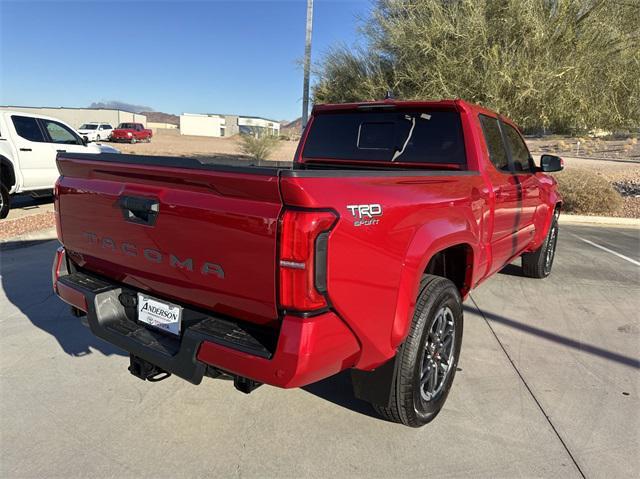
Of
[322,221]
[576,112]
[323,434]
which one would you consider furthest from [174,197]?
[576,112]

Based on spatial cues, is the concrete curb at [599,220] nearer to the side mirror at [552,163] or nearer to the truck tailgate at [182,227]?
the side mirror at [552,163]

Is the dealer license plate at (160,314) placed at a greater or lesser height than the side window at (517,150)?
lesser

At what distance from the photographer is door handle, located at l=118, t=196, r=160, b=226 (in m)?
2.25

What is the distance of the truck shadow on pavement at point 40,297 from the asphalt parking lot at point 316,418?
23 mm

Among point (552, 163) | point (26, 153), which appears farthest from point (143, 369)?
point (26, 153)

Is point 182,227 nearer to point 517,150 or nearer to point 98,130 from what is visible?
point 517,150

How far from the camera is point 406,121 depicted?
3842 millimetres

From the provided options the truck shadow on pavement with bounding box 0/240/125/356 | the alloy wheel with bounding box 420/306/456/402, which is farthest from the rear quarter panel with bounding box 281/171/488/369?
the truck shadow on pavement with bounding box 0/240/125/356

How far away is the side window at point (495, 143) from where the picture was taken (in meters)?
3.82

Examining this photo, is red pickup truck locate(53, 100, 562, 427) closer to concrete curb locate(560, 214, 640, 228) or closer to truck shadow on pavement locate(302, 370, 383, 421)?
truck shadow on pavement locate(302, 370, 383, 421)

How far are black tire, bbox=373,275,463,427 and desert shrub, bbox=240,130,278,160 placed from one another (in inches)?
896

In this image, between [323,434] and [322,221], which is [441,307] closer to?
[323,434]

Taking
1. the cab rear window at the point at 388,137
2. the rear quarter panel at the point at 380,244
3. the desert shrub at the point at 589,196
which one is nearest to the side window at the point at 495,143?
the cab rear window at the point at 388,137

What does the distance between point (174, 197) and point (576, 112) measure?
12.5 m
